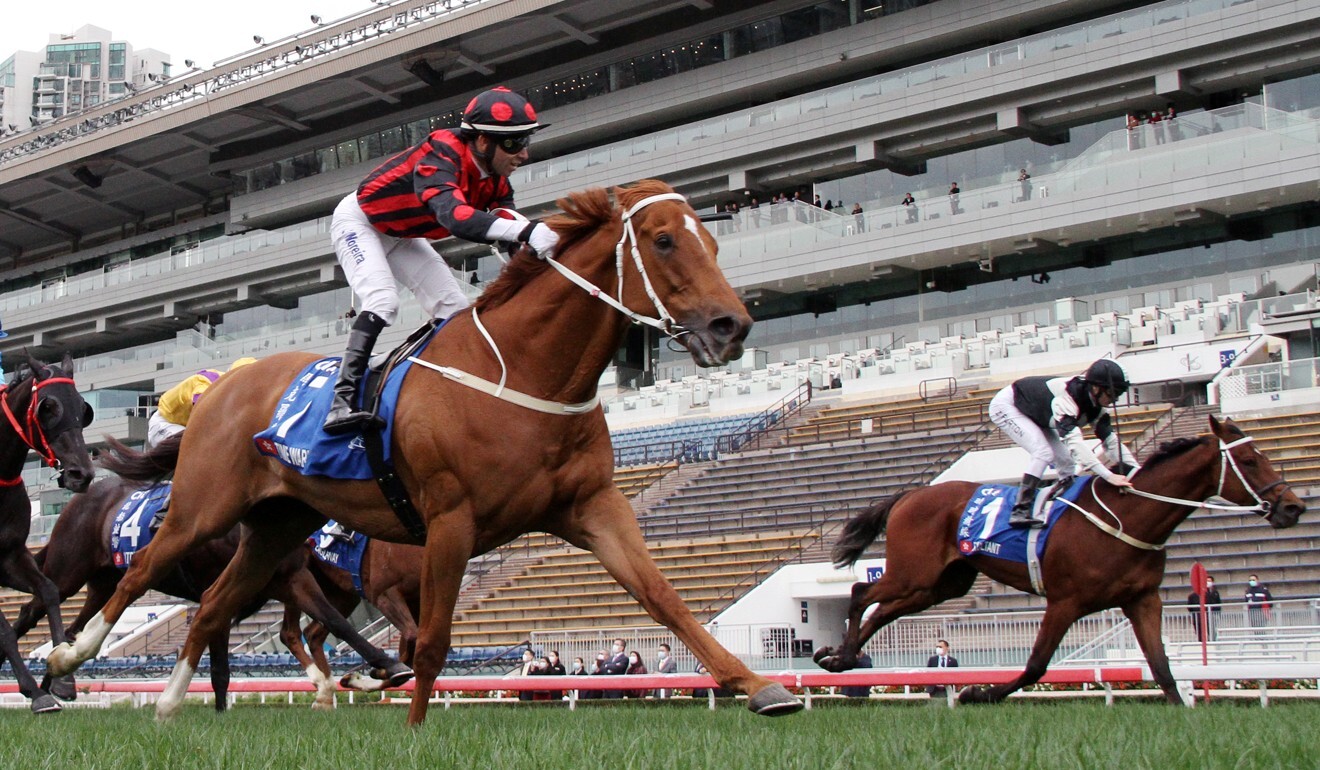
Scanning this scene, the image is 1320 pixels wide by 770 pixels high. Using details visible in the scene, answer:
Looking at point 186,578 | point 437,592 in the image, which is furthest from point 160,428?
point 437,592

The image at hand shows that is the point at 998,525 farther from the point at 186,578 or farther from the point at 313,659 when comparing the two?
the point at 186,578

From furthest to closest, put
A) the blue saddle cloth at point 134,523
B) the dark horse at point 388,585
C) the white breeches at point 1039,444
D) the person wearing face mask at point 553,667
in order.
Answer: the person wearing face mask at point 553,667
the dark horse at point 388,585
the blue saddle cloth at point 134,523
the white breeches at point 1039,444

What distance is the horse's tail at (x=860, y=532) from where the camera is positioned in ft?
37.8

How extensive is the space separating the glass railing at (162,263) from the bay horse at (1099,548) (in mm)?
39433

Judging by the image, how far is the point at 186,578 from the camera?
10562 mm

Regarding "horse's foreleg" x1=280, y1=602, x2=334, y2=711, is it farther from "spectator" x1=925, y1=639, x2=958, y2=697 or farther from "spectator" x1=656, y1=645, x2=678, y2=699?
"spectator" x1=925, y1=639, x2=958, y2=697

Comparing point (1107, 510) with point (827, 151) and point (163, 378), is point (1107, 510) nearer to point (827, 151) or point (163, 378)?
point (827, 151)

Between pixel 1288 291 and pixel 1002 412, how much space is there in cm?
2305

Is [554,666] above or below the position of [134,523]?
below

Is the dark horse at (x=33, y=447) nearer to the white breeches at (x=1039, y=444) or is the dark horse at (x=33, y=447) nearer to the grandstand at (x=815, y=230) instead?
the white breeches at (x=1039, y=444)

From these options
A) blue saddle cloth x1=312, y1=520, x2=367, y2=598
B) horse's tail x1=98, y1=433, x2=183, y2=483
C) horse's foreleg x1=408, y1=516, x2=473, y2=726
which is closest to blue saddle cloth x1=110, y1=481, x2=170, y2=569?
blue saddle cloth x1=312, y1=520, x2=367, y2=598

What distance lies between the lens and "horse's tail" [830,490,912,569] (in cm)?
1152

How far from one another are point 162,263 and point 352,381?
50776mm

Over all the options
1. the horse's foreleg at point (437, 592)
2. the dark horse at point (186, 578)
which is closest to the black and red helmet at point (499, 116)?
the horse's foreleg at point (437, 592)
